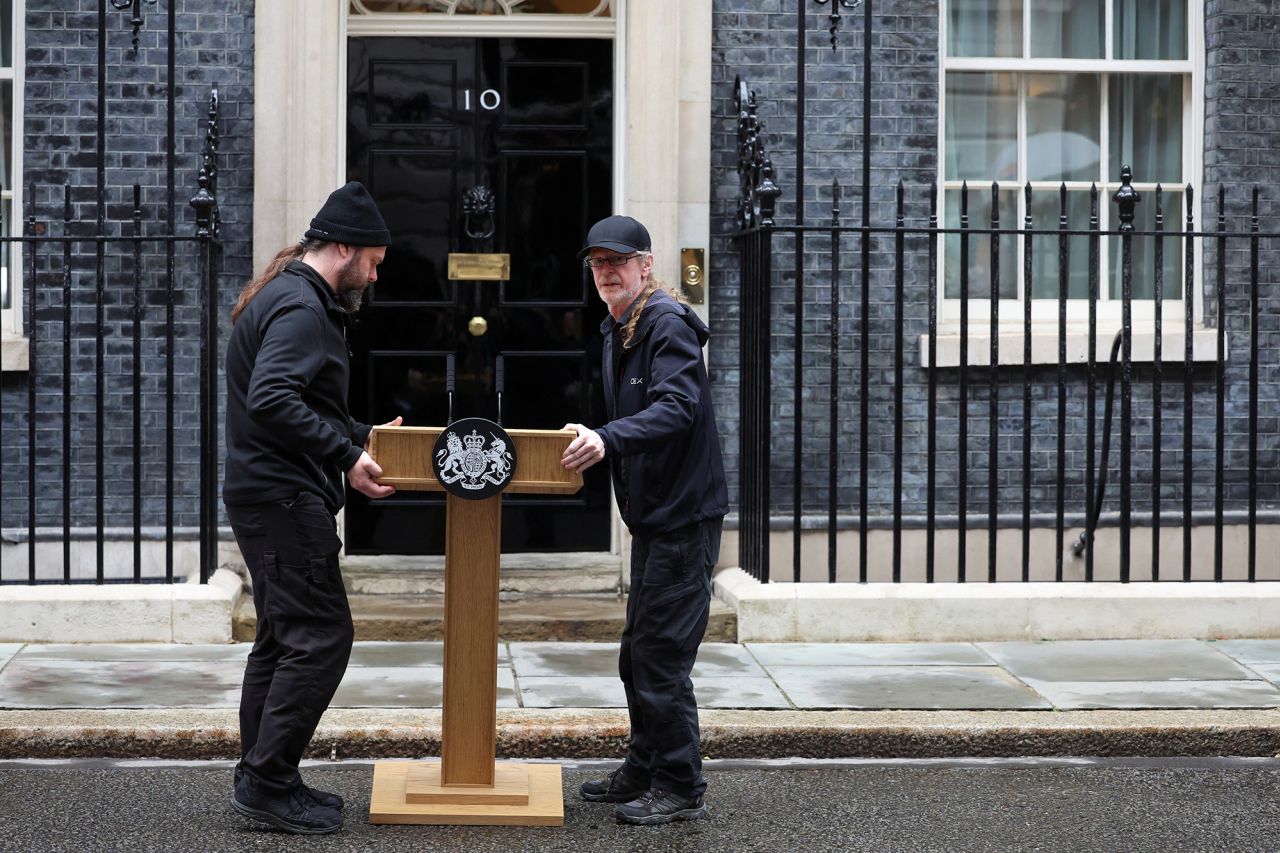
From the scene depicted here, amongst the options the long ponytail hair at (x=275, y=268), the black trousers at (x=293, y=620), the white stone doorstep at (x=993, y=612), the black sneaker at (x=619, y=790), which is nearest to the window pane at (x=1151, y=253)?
the white stone doorstep at (x=993, y=612)

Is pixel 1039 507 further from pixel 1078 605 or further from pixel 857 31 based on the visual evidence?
pixel 857 31

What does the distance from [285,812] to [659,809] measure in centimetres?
108

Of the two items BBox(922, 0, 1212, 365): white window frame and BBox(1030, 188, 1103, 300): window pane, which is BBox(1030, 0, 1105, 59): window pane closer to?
BBox(922, 0, 1212, 365): white window frame

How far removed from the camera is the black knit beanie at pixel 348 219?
199 inches

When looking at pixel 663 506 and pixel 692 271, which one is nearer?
pixel 663 506

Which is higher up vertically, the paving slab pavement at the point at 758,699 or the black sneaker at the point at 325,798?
the paving slab pavement at the point at 758,699

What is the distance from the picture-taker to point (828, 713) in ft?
20.8

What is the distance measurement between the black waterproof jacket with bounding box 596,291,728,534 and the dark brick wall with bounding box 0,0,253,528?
3680 mm

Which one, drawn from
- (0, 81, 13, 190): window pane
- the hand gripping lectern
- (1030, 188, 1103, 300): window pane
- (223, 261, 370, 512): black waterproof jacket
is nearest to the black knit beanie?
(223, 261, 370, 512): black waterproof jacket

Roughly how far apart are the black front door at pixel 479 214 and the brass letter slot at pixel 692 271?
48 centimetres

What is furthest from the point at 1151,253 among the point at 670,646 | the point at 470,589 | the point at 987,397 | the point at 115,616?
the point at 115,616

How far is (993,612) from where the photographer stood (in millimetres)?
7730

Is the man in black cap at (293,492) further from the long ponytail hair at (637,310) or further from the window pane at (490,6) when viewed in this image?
the window pane at (490,6)

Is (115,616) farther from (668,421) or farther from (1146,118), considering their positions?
(1146,118)
